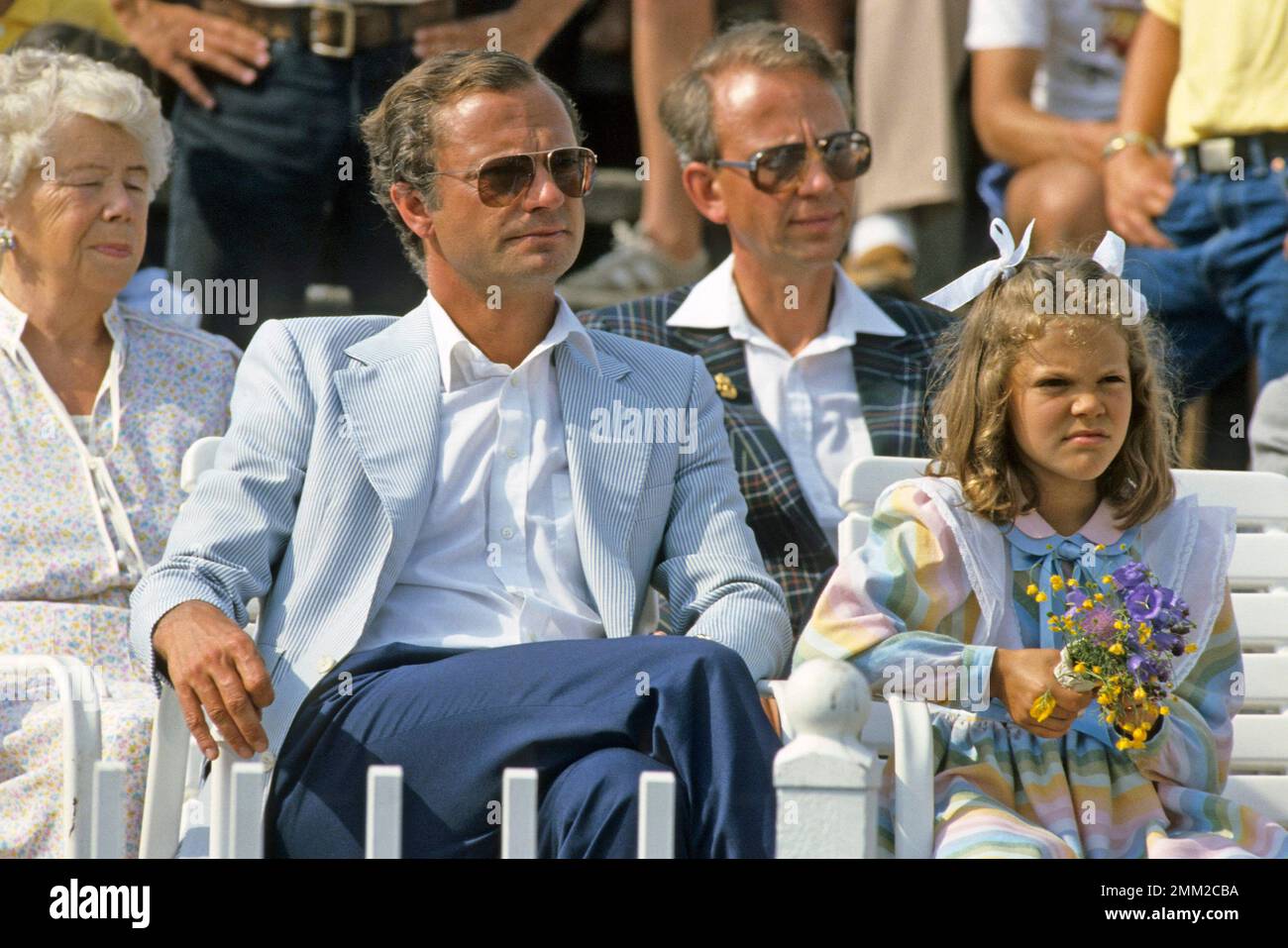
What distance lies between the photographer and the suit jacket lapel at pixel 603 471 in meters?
3.49

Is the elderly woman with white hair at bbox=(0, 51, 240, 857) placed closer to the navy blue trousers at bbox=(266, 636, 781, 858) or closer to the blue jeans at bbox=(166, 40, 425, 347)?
the navy blue trousers at bbox=(266, 636, 781, 858)

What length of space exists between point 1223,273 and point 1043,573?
2.16m

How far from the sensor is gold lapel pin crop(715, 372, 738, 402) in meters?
4.60

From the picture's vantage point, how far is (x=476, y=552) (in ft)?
11.6

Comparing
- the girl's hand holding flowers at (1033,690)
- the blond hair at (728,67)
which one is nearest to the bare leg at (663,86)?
the blond hair at (728,67)

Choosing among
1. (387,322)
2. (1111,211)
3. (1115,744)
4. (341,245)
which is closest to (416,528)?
(387,322)

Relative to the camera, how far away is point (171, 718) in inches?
133

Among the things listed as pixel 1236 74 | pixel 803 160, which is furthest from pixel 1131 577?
pixel 1236 74

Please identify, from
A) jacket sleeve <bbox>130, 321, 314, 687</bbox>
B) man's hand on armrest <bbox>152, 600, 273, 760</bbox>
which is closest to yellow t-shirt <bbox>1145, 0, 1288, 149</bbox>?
jacket sleeve <bbox>130, 321, 314, 687</bbox>

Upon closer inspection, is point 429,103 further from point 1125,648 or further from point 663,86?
point 663,86

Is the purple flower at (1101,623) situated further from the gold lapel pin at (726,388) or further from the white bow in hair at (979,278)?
the gold lapel pin at (726,388)

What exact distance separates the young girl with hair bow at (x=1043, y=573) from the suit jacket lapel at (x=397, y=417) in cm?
75

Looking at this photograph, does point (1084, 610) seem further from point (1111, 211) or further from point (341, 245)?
point (341, 245)

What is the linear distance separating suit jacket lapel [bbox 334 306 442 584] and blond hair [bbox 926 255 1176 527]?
3.18 ft
